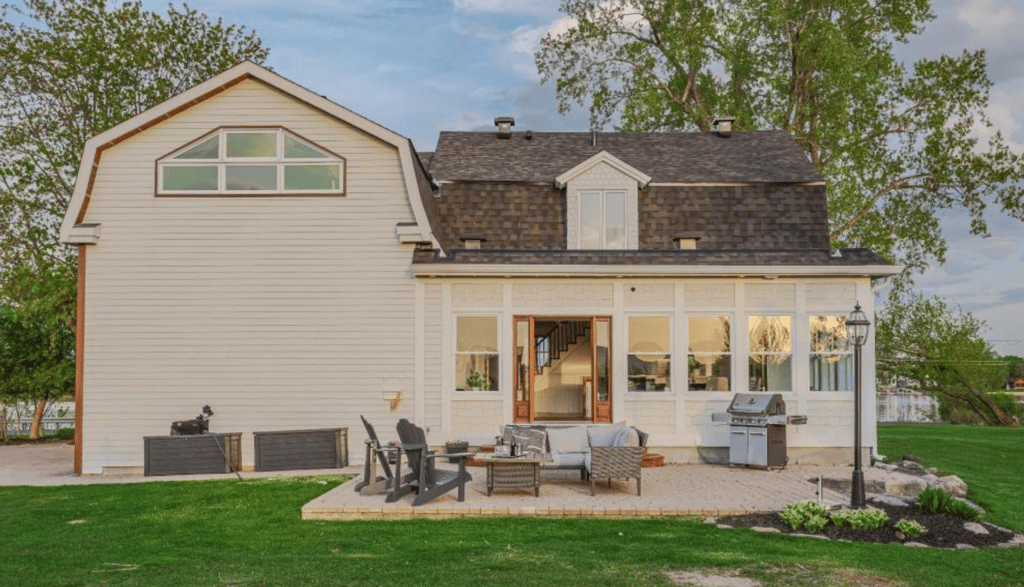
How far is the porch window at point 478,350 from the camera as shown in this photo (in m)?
14.5

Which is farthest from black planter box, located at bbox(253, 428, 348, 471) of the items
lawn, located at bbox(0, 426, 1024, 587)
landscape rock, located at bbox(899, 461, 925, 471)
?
landscape rock, located at bbox(899, 461, 925, 471)

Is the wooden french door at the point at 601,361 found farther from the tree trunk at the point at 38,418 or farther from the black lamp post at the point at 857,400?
the tree trunk at the point at 38,418

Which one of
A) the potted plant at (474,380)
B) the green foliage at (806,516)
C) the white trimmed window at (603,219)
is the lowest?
the green foliage at (806,516)

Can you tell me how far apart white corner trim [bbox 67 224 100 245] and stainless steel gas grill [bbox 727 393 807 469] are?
404 inches

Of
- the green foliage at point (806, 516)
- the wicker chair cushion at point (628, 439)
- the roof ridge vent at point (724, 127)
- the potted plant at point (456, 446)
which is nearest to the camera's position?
the green foliage at point (806, 516)

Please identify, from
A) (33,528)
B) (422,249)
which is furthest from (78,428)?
(422,249)

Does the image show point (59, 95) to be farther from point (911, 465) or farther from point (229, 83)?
point (911, 465)

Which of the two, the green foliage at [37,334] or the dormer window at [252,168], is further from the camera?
the green foliage at [37,334]

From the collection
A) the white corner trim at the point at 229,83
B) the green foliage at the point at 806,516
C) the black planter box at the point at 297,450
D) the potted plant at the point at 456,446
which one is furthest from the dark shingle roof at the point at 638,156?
the green foliage at the point at 806,516

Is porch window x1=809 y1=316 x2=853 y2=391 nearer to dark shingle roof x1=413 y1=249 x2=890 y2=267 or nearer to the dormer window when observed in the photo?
dark shingle roof x1=413 y1=249 x2=890 y2=267

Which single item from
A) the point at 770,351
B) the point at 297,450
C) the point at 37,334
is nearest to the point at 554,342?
the point at 770,351

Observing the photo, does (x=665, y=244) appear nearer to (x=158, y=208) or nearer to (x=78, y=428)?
(x=158, y=208)

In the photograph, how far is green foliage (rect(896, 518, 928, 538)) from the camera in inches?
351

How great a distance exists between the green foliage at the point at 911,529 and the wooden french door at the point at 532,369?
5.99 metres
